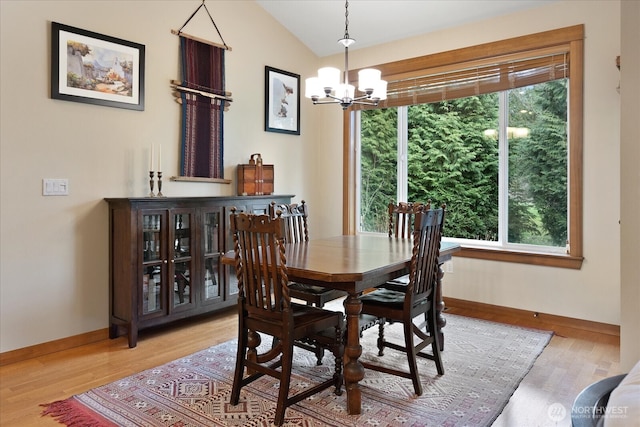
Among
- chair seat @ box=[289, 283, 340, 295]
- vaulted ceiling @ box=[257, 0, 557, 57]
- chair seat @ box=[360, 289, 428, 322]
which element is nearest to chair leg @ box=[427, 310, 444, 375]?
chair seat @ box=[360, 289, 428, 322]

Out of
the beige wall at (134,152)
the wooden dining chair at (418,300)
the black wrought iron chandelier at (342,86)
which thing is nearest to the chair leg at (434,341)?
the wooden dining chair at (418,300)

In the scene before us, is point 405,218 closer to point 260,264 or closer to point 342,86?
point 342,86

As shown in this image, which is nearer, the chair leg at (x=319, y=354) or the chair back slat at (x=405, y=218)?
the chair leg at (x=319, y=354)

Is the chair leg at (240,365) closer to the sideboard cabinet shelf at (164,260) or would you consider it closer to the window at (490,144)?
the sideboard cabinet shelf at (164,260)

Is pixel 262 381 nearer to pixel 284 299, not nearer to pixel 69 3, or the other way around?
pixel 284 299

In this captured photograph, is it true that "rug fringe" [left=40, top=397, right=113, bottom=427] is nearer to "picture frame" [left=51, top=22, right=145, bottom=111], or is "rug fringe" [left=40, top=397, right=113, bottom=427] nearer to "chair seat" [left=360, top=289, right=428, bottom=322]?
"chair seat" [left=360, top=289, right=428, bottom=322]

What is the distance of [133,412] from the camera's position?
2283mm

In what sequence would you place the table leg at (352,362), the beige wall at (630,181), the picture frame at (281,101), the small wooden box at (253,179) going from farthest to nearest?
1. the picture frame at (281,101)
2. the small wooden box at (253,179)
3. the table leg at (352,362)
4. the beige wall at (630,181)

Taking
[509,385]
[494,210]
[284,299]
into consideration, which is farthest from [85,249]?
[494,210]

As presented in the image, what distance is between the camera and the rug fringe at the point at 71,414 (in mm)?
2186

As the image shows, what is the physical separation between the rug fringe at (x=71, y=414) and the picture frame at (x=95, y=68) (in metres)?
1.98

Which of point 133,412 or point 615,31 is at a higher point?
point 615,31

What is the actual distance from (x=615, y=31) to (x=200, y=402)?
3.85 metres

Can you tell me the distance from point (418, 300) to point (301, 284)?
2.86 feet
